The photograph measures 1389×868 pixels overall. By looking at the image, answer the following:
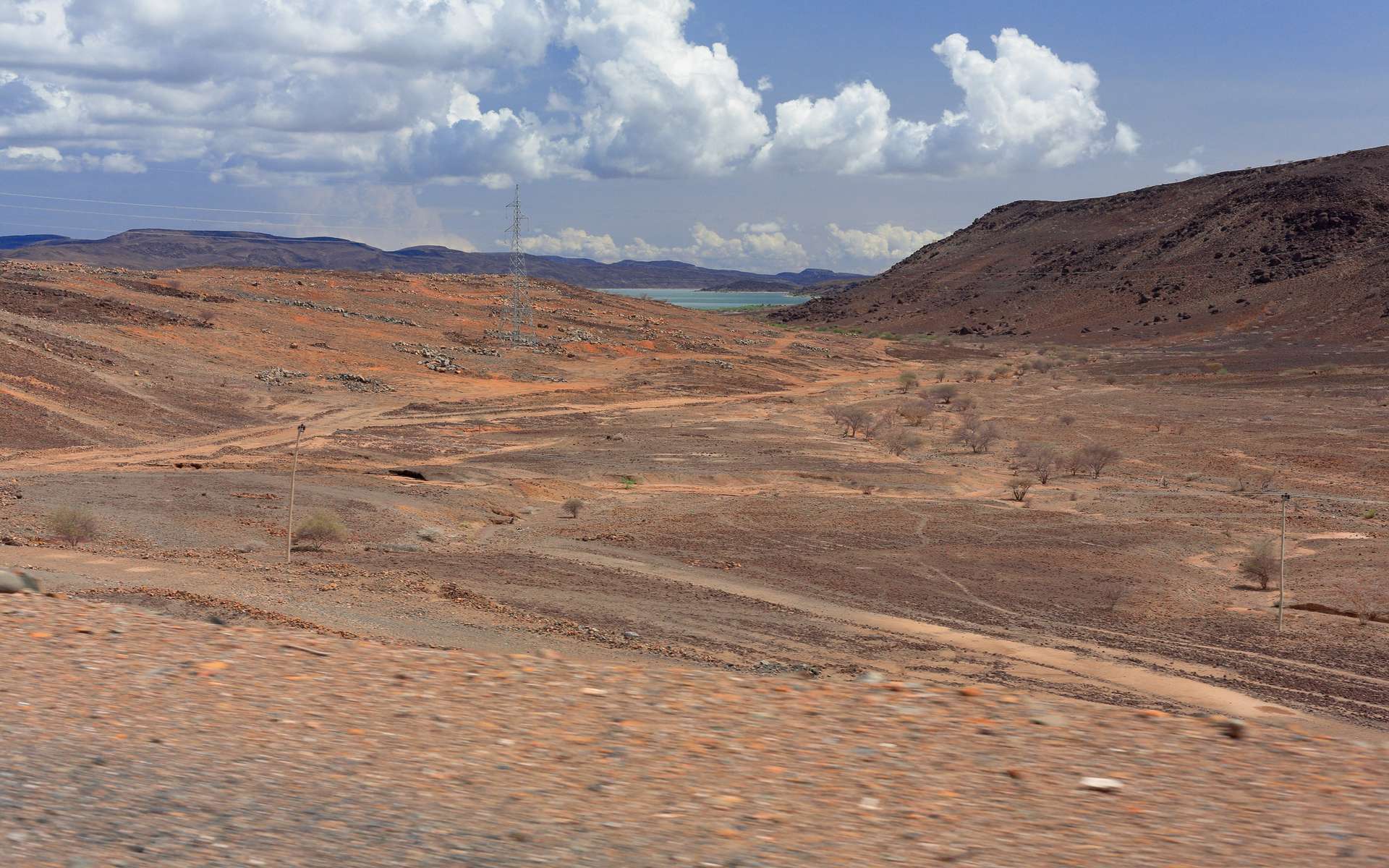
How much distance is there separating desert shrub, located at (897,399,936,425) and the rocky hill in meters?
48.9

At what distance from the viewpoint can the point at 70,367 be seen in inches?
1754

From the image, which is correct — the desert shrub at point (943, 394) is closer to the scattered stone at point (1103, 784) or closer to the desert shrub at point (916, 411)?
the desert shrub at point (916, 411)

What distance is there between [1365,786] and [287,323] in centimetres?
6907

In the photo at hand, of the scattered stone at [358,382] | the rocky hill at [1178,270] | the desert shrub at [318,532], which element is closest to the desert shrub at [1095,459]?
the desert shrub at [318,532]

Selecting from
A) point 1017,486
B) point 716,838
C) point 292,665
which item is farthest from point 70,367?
point 716,838

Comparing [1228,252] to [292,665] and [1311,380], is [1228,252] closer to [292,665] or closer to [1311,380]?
[1311,380]

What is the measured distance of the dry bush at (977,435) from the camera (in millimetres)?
42281

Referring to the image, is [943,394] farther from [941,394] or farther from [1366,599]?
→ [1366,599]

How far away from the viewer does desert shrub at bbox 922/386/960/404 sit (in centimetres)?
5706

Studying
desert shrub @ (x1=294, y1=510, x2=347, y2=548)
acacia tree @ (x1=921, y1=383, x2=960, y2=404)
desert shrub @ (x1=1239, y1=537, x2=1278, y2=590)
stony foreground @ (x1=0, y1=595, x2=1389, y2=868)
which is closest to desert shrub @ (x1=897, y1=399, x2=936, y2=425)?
acacia tree @ (x1=921, y1=383, x2=960, y2=404)

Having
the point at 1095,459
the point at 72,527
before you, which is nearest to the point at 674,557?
the point at 72,527

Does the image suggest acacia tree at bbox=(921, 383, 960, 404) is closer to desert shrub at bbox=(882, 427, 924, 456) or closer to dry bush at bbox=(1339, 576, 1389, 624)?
desert shrub at bbox=(882, 427, 924, 456)

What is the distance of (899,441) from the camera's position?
4181cm

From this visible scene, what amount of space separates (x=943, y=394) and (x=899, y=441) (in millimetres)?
17491
